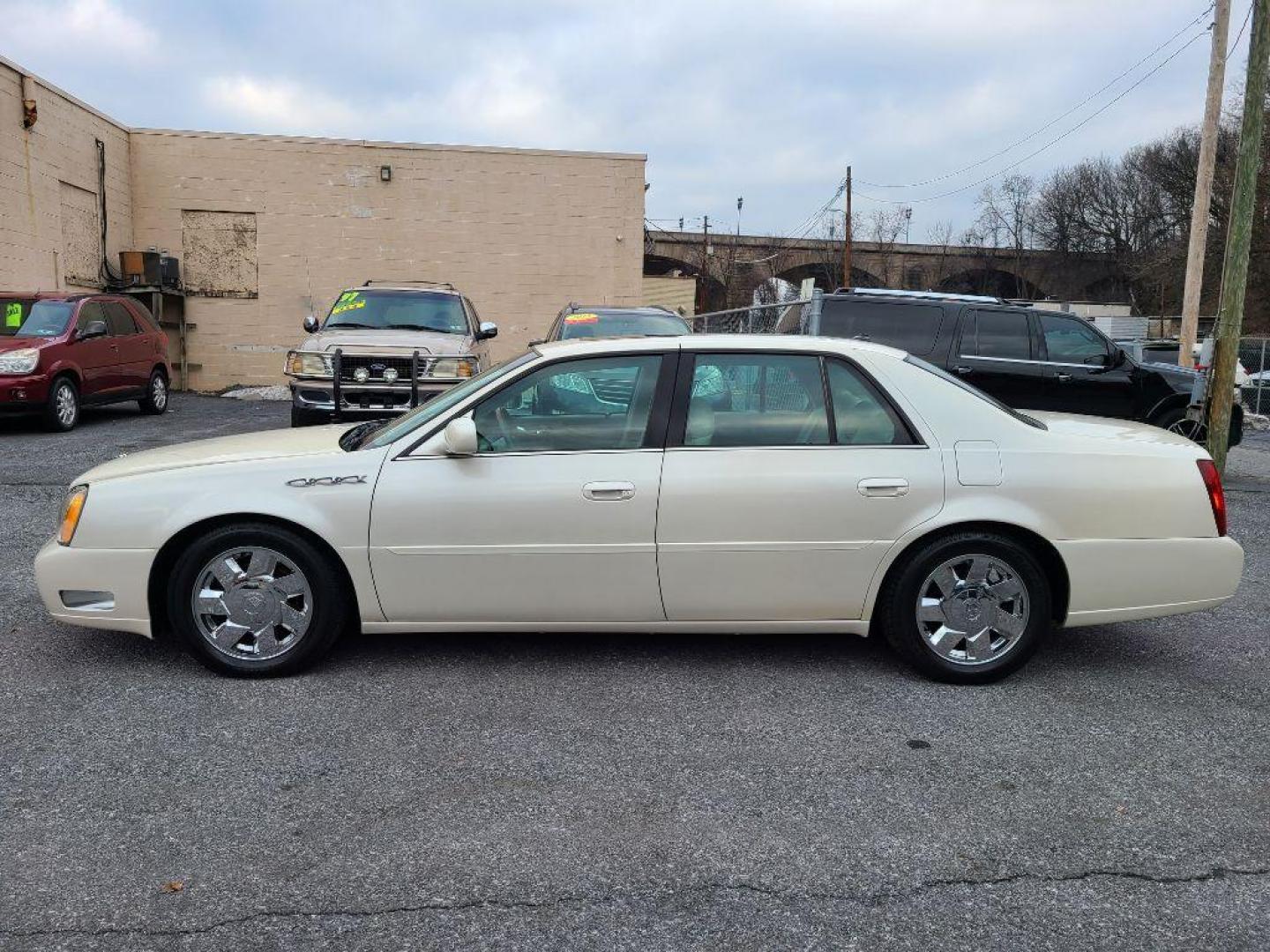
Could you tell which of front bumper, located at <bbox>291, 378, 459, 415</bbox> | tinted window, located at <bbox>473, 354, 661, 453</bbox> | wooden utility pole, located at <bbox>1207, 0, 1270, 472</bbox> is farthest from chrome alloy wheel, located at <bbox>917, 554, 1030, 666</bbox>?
wooden utility pole, located at <bbox>1207, 0, 1270, 472</bbox>

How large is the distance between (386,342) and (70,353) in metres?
5.01

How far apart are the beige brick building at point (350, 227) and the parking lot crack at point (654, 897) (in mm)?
18619

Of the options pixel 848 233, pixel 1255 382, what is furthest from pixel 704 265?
pixel 1255 382

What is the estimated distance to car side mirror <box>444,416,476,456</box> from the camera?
4.02 meters

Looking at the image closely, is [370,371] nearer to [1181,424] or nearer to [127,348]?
[127,348]

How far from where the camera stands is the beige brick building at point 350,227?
1986 cm

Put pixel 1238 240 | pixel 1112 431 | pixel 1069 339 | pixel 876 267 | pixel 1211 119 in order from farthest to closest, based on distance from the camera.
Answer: pixel 876 267, pixel 1211 119, pixel 1069 339, pixel 1238 240, pixel 1112 431

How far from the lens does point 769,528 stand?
4094 millimetres

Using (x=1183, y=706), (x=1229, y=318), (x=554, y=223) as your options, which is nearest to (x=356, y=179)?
(x=554, y=223)

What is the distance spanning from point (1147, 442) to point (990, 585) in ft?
3.30

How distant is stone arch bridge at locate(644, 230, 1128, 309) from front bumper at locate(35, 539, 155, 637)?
4271 centimetres

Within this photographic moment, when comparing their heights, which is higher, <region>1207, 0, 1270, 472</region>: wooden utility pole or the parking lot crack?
<region>1207, 0, 1270, 472</region>: wooden utility pole

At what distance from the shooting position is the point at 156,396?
46.8ft

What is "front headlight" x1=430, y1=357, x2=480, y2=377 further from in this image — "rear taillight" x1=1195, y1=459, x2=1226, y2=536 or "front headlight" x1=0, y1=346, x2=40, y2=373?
"rear taillight" x1=1195, y1=459, x2=1226, y2=536
